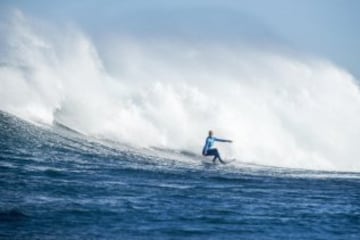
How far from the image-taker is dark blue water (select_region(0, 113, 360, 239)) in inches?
512

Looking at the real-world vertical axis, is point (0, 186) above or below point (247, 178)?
below

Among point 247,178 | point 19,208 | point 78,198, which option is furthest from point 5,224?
point 247,178

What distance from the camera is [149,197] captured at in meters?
16.7

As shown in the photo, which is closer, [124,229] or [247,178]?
[124,229]

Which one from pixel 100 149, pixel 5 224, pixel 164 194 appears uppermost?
pixel 100 149

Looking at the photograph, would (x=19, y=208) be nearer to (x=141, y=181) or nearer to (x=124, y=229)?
(x=124, y=229)

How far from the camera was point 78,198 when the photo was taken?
15547mm

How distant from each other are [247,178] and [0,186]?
434 inches

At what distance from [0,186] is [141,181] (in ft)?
17.0

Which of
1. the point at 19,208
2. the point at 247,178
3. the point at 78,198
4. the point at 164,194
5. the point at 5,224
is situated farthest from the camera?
the point at 247,178

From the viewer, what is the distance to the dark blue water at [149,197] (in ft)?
42.6

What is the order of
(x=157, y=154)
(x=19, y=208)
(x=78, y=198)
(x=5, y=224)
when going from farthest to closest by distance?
(x=157, y=154), (x=78, y=198), (x=19, y=208), (x=5, y=224)

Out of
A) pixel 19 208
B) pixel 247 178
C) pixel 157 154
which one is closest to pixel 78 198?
pixel 19 208

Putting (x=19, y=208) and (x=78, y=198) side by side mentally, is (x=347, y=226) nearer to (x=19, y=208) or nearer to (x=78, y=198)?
(x=78, y=198)
